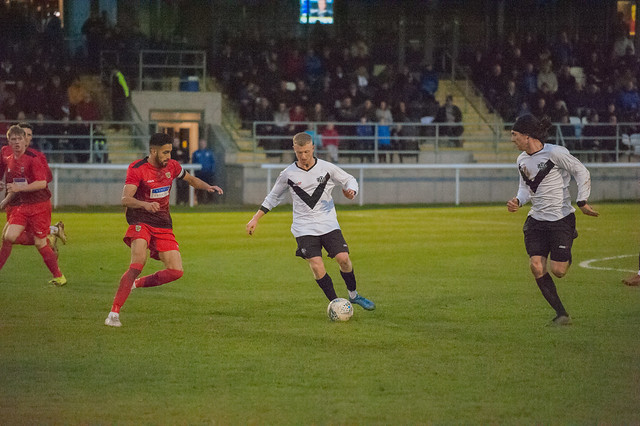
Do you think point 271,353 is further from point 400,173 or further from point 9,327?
point 400,173

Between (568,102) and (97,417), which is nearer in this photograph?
(97,417)

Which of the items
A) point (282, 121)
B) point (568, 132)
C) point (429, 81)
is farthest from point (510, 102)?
point (282, 121)

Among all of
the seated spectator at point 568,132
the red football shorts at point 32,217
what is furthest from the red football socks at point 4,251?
the seated spectator at point 568,132

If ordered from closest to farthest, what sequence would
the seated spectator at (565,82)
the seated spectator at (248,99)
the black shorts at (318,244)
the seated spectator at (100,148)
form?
1. the black shorts at (318,244)
2. the seated spectator at (100,148)
3. the seated spectator at (248,99)
4. the seated spectator at (565,82)

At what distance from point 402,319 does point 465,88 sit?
86.6 ft

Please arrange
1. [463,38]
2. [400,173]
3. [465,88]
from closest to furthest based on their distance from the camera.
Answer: [400,173] < [465,88] < [463,38]

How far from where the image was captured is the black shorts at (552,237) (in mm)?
9789

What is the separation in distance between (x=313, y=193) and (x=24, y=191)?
3711mm

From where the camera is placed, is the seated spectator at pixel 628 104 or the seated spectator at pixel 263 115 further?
the seated spectator at pixel 628 104

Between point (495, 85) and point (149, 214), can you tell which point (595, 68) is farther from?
point (149, 214)

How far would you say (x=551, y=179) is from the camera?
387 inches

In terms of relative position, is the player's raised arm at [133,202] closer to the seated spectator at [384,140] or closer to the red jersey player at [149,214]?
the red jersey player at [149,214]

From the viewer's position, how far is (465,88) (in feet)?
117

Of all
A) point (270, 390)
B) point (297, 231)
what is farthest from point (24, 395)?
point (297, 231)
